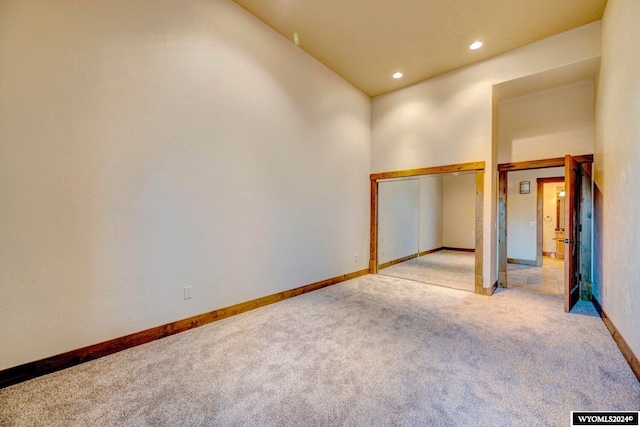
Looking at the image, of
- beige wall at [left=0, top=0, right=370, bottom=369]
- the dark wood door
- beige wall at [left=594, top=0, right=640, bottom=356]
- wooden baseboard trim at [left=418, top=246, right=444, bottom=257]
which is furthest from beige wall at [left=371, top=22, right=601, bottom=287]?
wooden baseboard trim at [left=418, top=246, right=444, bottom=257]

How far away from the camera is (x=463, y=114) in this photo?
4426 millimetres

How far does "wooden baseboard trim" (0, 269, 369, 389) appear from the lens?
6.52 feet

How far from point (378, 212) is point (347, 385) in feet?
13.4

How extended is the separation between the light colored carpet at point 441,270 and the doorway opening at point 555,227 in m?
0.67

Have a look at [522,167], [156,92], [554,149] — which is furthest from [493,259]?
[156,92]

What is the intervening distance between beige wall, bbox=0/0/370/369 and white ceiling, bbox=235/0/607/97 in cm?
42

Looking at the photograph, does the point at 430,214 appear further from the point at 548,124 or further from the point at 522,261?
the point at 548,124

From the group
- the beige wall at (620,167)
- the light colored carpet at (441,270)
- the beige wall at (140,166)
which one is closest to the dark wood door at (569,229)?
the beige wall at (620,167)

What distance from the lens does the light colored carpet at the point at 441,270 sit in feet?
16.0

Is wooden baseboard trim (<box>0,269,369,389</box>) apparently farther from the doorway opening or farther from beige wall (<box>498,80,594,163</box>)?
beige wall (<box>498,80,594,163</box>)

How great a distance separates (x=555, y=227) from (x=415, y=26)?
7.80m

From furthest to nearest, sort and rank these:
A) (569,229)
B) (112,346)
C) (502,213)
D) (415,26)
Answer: (502,213)
(415,26)
(569,229)
(112,346)

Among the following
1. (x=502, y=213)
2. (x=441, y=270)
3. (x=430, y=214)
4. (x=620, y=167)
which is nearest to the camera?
(x=620, y=167)

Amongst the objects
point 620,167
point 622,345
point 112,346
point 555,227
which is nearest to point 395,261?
point 622,345
